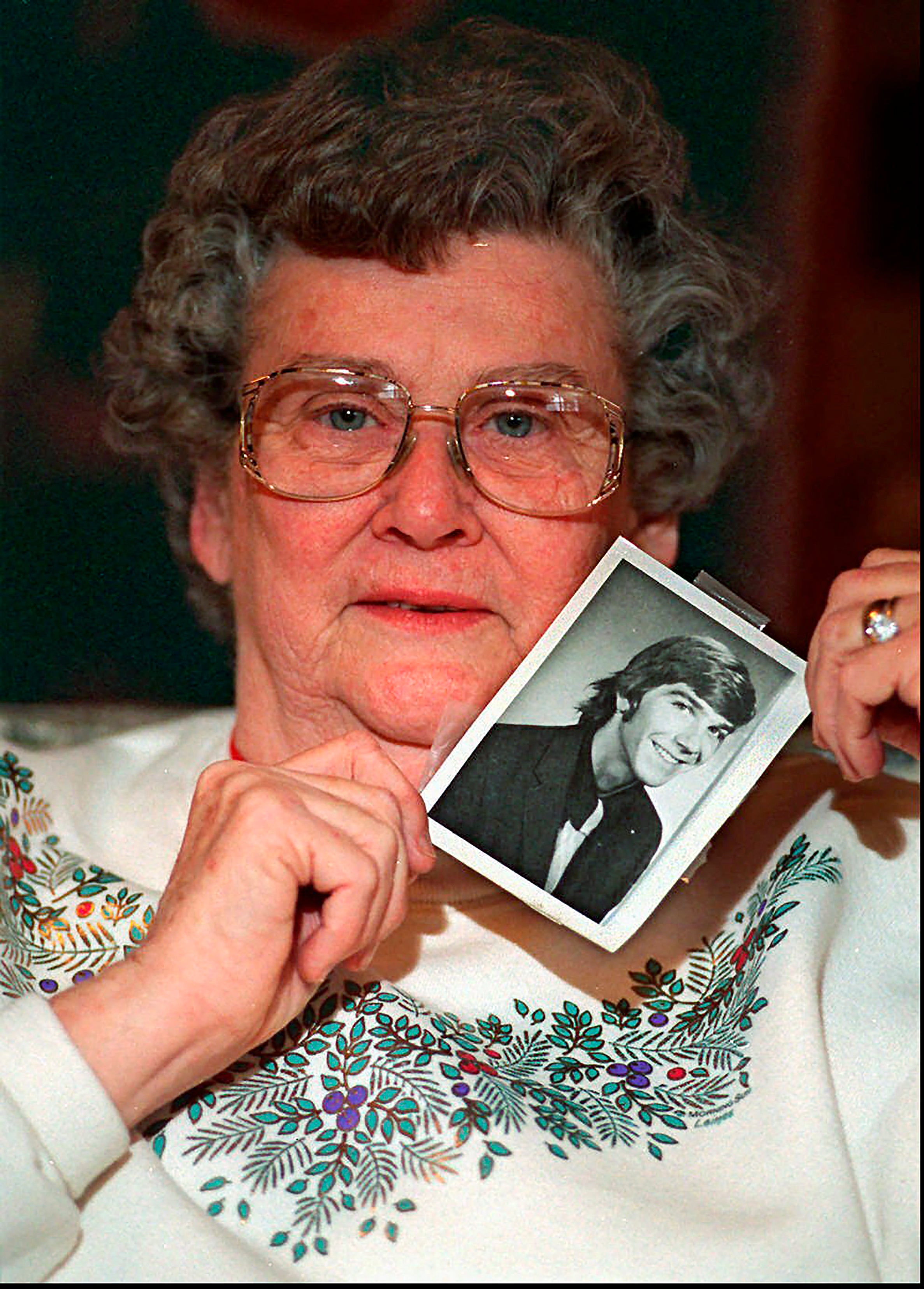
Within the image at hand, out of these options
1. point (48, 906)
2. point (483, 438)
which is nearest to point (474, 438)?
point (483, 438)

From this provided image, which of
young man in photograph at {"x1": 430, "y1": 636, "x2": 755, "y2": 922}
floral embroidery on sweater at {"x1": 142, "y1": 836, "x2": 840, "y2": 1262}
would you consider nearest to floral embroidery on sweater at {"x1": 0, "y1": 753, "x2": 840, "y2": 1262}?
floral embroidery on sweater at {"x1": 142, "y1": 836, "x2": 840, "y2": 1262}

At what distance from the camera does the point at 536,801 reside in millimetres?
1093

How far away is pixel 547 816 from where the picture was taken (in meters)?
1.09

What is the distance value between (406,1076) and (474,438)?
480 mm

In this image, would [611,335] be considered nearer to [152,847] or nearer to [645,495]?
[645,495]

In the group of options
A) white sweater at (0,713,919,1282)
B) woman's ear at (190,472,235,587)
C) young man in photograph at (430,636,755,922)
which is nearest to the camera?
white sweater at (0,713,919,1282)

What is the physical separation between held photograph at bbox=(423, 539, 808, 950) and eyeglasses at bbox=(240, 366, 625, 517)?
0.35 feet

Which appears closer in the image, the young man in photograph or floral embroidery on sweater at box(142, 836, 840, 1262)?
floral embroidery on sweater at box(142, 836, 840, 1262)

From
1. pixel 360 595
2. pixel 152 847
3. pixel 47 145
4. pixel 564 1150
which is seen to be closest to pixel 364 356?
pixel 360 595

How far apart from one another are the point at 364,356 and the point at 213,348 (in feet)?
0.68

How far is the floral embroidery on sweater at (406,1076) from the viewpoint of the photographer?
0.97 meters

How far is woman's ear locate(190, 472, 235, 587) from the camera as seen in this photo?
125 centimetres

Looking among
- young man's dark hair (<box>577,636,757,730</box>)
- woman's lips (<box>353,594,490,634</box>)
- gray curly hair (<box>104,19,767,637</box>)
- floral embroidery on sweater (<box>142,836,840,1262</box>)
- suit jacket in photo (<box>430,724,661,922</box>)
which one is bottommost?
floral embroidery on sweater (<box>142,836,840,1262</box>)

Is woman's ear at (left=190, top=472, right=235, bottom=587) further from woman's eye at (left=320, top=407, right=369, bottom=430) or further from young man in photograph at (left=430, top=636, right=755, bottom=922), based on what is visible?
young man in photograph at (left=430, top=636, right=755, bottom=922)
